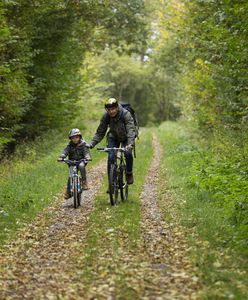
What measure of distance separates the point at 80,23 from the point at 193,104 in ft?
25.9

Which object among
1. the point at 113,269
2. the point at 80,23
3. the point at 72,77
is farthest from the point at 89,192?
the point at 72,77

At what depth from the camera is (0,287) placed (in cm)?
680

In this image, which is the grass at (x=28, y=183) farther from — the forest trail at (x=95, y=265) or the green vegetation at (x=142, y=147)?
the forest trail at (x=95, y=265)

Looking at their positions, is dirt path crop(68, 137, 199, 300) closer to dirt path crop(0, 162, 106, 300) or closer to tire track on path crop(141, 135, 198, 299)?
tire track on path crop(141, 135, 198, 299)

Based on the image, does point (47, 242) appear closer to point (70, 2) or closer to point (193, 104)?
point (70, 2)

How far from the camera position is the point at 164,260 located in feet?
25.2

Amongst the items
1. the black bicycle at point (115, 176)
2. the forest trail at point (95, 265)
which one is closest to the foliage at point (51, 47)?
the black bicycle at point (115, 176)

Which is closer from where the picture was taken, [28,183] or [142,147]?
[28,183]

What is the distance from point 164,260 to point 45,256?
82.7 inches

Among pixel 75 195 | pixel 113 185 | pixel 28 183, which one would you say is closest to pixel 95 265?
pixel 113 185

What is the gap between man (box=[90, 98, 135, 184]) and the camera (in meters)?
11.8

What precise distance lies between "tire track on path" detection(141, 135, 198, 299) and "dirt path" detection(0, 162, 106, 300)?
1.19 m

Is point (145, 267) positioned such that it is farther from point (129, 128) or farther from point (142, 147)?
point (142, 147)

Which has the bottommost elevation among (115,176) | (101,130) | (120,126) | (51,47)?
(115,176)
